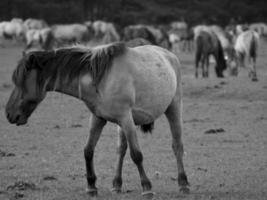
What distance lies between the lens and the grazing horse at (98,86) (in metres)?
8.04

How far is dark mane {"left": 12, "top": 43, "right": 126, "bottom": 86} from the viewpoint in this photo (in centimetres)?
814

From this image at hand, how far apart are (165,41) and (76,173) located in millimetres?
34549

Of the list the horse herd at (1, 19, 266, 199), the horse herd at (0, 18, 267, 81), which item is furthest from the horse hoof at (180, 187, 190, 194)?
the horse herd at (0, 18, 267, 81)

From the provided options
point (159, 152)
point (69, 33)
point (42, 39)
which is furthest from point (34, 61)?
point (69, 33)

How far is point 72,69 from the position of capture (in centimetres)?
820

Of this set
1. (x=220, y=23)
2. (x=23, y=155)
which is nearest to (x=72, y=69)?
(x=23, y=155)

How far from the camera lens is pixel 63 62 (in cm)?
820

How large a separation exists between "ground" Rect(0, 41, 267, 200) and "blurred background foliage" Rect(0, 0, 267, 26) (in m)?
40.3

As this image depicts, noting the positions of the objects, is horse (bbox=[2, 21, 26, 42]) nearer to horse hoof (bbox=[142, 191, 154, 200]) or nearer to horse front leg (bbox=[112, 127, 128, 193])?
horse front leg (bbox=[112, 127, 128, 193])

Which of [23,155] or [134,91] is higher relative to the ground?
[134,91]

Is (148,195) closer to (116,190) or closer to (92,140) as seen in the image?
(116,190)

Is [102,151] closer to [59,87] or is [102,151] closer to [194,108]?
[59,87]

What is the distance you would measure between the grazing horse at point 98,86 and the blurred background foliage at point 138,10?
5140 cm

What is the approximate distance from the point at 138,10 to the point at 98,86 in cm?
6091
